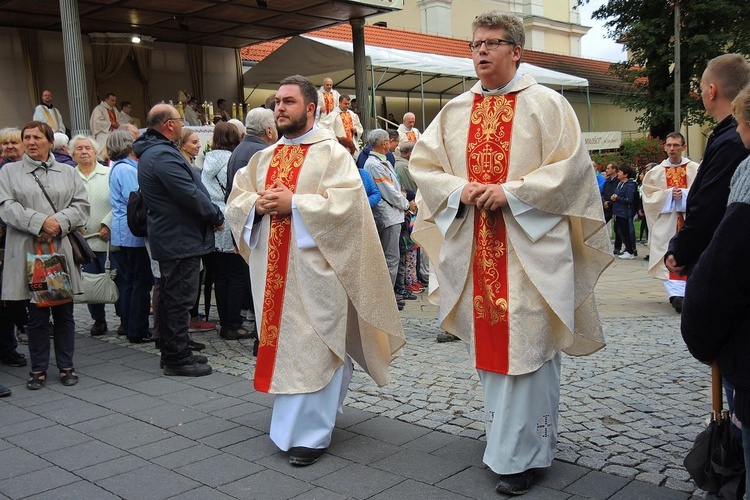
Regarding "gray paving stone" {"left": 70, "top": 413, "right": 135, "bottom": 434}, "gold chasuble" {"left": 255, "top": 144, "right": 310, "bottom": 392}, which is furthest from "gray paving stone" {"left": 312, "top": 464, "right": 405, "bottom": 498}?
"gray paving stone" {"left": 70, "top": 413, "right": 135, "bottom": 434}

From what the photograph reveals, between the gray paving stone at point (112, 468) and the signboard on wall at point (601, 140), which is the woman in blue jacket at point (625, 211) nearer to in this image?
the signboard on wall at point (601, 140)

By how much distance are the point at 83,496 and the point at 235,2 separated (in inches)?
491

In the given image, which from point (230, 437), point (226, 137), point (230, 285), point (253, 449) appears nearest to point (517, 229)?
point (253, 449)

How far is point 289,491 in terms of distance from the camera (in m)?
3.58

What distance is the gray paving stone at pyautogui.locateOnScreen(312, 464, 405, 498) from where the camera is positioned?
3.54 m

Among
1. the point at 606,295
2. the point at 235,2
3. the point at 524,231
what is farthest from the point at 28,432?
the point at 235,2

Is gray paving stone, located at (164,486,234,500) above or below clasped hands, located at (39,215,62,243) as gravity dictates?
below

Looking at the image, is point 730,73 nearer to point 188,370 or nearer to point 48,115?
point 188,370

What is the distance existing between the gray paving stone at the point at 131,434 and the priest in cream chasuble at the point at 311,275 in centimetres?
78

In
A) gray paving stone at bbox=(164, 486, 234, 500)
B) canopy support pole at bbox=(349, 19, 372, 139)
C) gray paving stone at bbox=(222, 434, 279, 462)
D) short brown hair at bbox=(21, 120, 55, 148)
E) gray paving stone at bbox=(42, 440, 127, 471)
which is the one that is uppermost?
canopy support pole at bbox=(349, 19, 372, 139)

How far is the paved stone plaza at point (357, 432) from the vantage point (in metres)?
3.62

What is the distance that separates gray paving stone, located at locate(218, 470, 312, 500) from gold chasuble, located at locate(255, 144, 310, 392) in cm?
50

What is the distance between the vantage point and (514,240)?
3.56 m

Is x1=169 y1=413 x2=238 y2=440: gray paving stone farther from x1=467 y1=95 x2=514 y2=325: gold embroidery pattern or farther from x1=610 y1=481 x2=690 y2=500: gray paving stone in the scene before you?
x1=610 y1=481 x2=690 y2=500: gray paving stone
